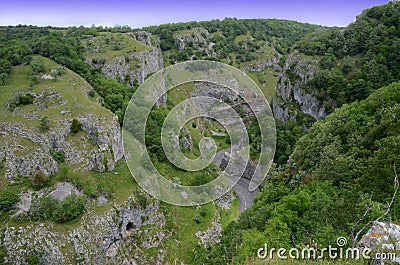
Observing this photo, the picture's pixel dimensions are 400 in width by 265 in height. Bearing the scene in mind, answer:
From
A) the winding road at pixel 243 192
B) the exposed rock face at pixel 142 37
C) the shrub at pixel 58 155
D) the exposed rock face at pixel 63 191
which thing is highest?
the exposed rock face at pixel 142 37

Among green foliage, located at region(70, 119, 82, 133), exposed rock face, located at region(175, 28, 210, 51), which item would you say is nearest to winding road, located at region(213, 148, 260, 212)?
green foliage, located at region(70, 119, 82, 133)

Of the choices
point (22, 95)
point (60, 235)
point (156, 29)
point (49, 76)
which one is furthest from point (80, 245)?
point (156, 29)

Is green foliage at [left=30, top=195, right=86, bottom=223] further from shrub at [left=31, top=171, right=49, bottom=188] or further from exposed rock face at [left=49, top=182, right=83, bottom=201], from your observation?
shrub at [left=31, top=171, right=49, bottom=188]

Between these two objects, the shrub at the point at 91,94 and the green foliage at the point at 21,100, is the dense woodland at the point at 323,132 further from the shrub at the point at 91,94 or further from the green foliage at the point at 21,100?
the green foliage at the point at 21,100

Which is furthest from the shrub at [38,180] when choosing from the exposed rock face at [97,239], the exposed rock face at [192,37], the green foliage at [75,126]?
the exposed rock face at [192,37]

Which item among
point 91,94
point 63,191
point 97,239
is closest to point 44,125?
point 63,191

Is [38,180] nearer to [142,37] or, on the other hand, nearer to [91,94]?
[91,94]

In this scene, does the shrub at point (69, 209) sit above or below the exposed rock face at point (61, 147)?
below

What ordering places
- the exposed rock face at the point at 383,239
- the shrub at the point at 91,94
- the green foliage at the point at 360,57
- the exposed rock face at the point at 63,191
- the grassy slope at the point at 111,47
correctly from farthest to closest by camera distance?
1. the grassy slope at the point at 111,47
2. the green foliage at the point at 360,57
3. the shrub at the point at 91,94
4. the exposed rock face at the point at 63,191
5. the exposed rock face at the point at 383,239
